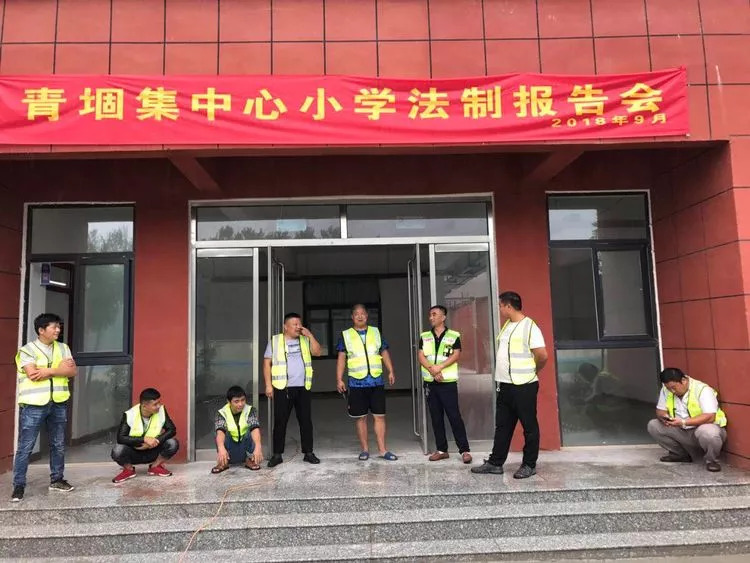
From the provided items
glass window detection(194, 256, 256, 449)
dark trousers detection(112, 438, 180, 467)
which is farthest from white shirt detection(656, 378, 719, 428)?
dark trousers detection(112, 438, 180, 467)

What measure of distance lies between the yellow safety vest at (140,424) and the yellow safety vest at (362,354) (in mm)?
1706

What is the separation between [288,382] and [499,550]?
2343mm

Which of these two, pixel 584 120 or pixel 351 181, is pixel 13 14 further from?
pixel 584 120

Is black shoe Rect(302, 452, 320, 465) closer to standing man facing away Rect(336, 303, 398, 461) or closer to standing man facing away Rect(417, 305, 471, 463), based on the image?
standing man facing away Rect(336, 303, 398, 461)

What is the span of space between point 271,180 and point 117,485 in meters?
3.06

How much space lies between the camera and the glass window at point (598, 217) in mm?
Answer: 5488

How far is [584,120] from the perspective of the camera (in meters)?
4.23

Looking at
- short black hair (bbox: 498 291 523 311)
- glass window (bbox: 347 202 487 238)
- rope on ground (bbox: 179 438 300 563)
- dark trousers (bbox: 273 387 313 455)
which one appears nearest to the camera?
rope on ground (bbox: 179 438 300 563)

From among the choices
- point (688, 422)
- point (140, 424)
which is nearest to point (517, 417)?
point (688, 422)

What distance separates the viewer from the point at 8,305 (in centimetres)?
499

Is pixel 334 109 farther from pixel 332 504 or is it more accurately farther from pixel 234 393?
pixel 332 504

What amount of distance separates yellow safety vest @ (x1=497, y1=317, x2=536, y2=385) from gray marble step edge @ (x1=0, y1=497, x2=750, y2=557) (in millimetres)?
967

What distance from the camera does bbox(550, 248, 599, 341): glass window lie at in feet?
17.6

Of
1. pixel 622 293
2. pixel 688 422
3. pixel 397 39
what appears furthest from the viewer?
pixel 622 293
